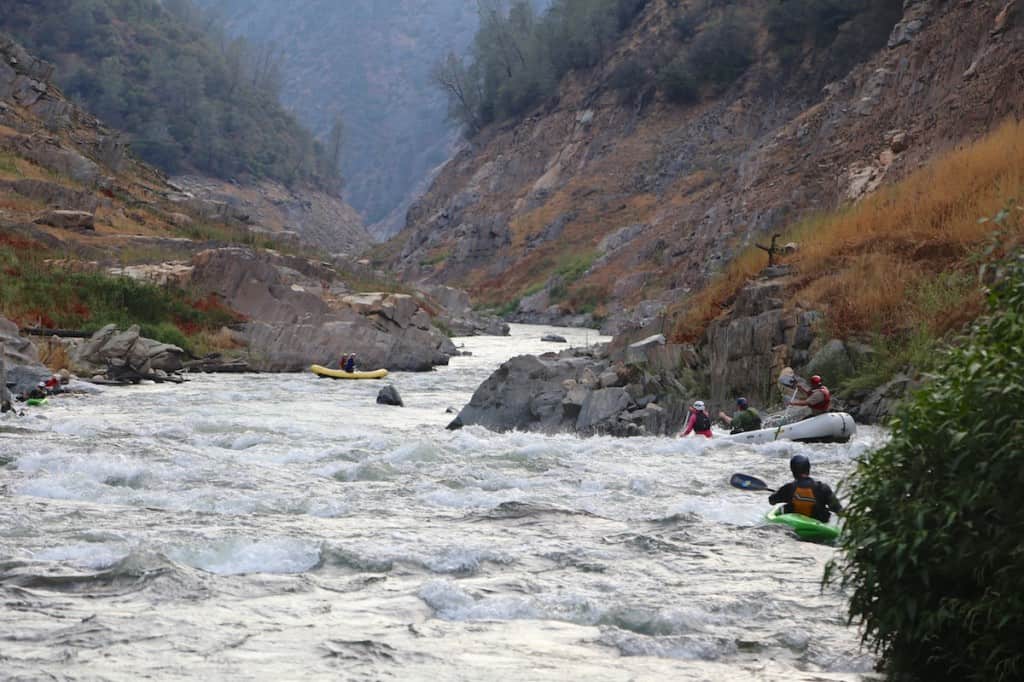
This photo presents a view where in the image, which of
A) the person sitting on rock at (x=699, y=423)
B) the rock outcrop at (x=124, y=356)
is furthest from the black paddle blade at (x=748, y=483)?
the rock outcrop at (x=124, y=356)

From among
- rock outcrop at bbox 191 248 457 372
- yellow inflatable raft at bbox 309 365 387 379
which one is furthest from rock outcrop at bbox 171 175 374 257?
yellow inflatable raft at bbox 309 365 387 379

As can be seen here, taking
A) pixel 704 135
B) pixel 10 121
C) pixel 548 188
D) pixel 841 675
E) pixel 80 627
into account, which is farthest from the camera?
pixel 548 188

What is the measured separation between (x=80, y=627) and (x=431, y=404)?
17.0 m

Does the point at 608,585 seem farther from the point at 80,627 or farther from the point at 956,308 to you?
the point at 956,308

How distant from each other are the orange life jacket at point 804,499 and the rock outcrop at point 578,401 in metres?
7.26

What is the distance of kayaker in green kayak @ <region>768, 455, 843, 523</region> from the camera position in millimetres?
10141

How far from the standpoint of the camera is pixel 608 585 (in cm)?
796

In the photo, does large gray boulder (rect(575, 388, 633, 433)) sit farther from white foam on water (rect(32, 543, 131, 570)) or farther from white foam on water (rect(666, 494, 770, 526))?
white foam on water (rect(32, 543, 131, 570))

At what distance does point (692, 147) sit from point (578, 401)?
5180cm

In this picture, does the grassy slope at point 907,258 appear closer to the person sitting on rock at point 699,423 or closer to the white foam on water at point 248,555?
the person sitting on rock at point 699,423

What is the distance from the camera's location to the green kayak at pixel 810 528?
9.67m

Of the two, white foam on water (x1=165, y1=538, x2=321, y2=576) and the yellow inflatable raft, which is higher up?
the yellow inflatable raft

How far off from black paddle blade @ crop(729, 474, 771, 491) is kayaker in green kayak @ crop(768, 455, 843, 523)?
2049 millimetres

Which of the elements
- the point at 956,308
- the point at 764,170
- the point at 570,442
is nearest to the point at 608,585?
the point at 570,442
